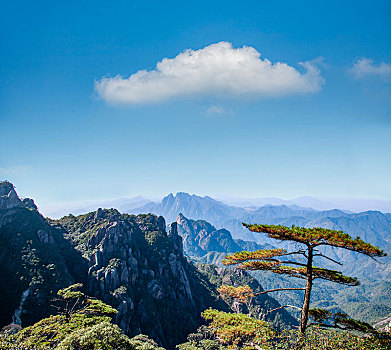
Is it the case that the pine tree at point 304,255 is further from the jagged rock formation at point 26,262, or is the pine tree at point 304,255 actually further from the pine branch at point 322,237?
the jagged rock formation at point 26,262

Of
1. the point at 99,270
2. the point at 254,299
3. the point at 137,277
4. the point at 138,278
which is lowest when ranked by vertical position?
the point at 254,299

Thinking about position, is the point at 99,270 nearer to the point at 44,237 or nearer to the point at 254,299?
the point at 44,237

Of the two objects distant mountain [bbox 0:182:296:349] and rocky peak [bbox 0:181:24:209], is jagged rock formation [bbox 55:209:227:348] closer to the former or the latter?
distant mountain [bbox 0:182:296:349]

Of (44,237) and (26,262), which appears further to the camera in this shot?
(44,237)

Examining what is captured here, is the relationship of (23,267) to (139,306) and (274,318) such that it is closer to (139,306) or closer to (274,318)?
(139,306)

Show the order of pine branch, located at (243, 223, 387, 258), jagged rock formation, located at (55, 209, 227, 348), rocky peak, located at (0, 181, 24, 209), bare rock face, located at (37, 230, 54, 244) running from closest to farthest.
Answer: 1. pine branch, located at (243, 223, 387, 258)
2. jagged rock formation, located at (55, 209, 227, 348)
3. rocky peak, located at (0, 181, 24, 209)
4. bare rock face, located at (37, 230, 54, 244)

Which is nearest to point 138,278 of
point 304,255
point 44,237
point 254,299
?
point 44,237

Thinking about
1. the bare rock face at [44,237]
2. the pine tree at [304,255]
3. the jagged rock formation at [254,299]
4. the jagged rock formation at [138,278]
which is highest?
the pine tree at [304,255]

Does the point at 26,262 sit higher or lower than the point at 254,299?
higher

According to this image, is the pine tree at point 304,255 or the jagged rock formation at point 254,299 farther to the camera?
the jagged rock formation at point 254,299

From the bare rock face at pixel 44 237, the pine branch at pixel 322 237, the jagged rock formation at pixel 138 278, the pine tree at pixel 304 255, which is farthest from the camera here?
the bare rock face at pixel 44 237

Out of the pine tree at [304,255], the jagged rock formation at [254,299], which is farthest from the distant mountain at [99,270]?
the pine tree at [304,255]

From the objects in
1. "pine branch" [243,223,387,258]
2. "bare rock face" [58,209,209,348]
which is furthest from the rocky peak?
"pine branch" [243,223,387,258]

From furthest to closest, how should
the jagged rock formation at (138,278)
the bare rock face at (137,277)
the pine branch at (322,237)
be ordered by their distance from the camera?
the jagged rock formation at (138,278) → the bare rock face at (137,277) → the pine branch at (322,237)
